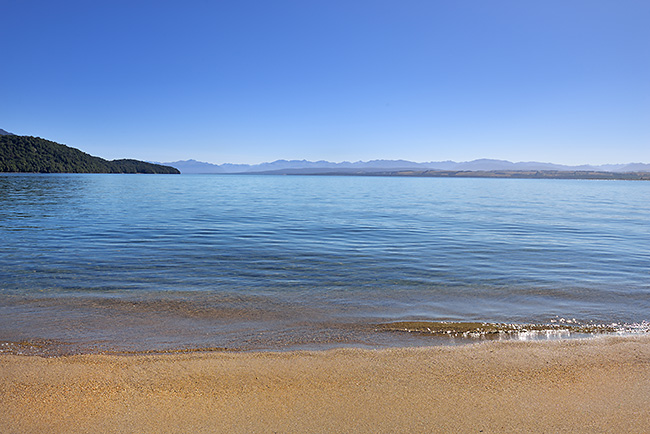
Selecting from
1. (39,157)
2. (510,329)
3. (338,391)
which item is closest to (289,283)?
(510,329)

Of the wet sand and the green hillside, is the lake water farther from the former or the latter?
the green hillside

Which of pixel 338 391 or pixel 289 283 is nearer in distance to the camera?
pixel 338 391

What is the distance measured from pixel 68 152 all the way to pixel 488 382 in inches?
8574

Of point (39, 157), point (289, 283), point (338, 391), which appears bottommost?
point (289, 283)

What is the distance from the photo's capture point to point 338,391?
489cm

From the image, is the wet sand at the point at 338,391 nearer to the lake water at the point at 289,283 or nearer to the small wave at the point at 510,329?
the small wave at the point at 510,329

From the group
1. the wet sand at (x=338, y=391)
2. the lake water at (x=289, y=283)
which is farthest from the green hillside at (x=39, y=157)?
the wet sand at (x=338, y=391)

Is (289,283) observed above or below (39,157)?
below

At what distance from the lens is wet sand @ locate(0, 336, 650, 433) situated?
4164 mm

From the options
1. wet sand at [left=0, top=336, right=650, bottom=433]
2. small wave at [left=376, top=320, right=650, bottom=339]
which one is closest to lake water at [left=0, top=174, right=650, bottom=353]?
small wave at [left=376, top=320, right=650, bottom=339]

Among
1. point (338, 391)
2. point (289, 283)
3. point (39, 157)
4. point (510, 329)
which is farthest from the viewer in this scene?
point (39, 157)

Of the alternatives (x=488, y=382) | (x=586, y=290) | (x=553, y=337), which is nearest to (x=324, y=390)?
(x=488, y=382)

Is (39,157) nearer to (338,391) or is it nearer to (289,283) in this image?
(289,283)

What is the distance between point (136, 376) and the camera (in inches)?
207
